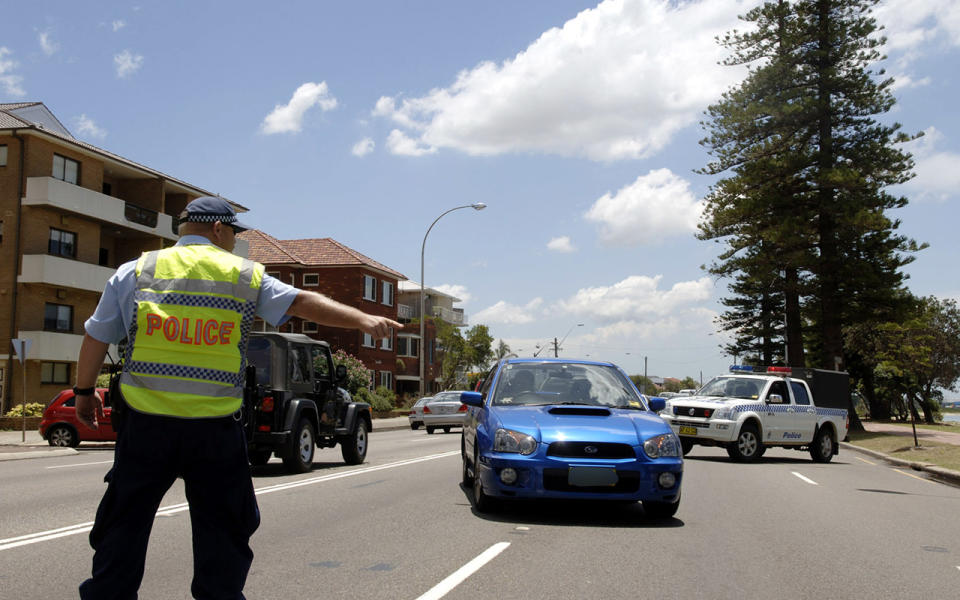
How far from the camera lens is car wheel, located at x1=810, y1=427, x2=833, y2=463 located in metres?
18.6

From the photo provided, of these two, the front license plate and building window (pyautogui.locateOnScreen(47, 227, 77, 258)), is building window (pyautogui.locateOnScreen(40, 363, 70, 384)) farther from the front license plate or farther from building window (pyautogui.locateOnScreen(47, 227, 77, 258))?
the front license plate

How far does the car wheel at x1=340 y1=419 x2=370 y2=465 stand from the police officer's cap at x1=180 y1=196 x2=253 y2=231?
36.1ft

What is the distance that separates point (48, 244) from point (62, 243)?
0.75 metres

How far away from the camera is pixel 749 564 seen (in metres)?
6.50

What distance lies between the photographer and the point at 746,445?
17.0m

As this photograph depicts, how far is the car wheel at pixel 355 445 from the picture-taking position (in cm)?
1475

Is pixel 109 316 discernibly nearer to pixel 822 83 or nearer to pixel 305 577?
pixel 305 577

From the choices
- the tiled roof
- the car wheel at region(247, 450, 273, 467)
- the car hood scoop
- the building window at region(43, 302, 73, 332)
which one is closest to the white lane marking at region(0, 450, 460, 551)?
the car wheel at region(247, 450, 273, 467)

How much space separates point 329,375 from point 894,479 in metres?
10.2

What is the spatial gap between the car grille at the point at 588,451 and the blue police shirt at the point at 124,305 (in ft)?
15.1

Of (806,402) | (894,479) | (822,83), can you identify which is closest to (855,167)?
(822,83)

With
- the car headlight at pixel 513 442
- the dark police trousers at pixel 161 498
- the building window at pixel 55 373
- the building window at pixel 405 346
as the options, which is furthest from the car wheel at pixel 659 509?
the building window at pixel 405 346

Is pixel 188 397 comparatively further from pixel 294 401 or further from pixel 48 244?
pixel 48 244

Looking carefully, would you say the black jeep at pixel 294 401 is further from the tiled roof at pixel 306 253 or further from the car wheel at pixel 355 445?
the tiled roof at pixel 306 253
